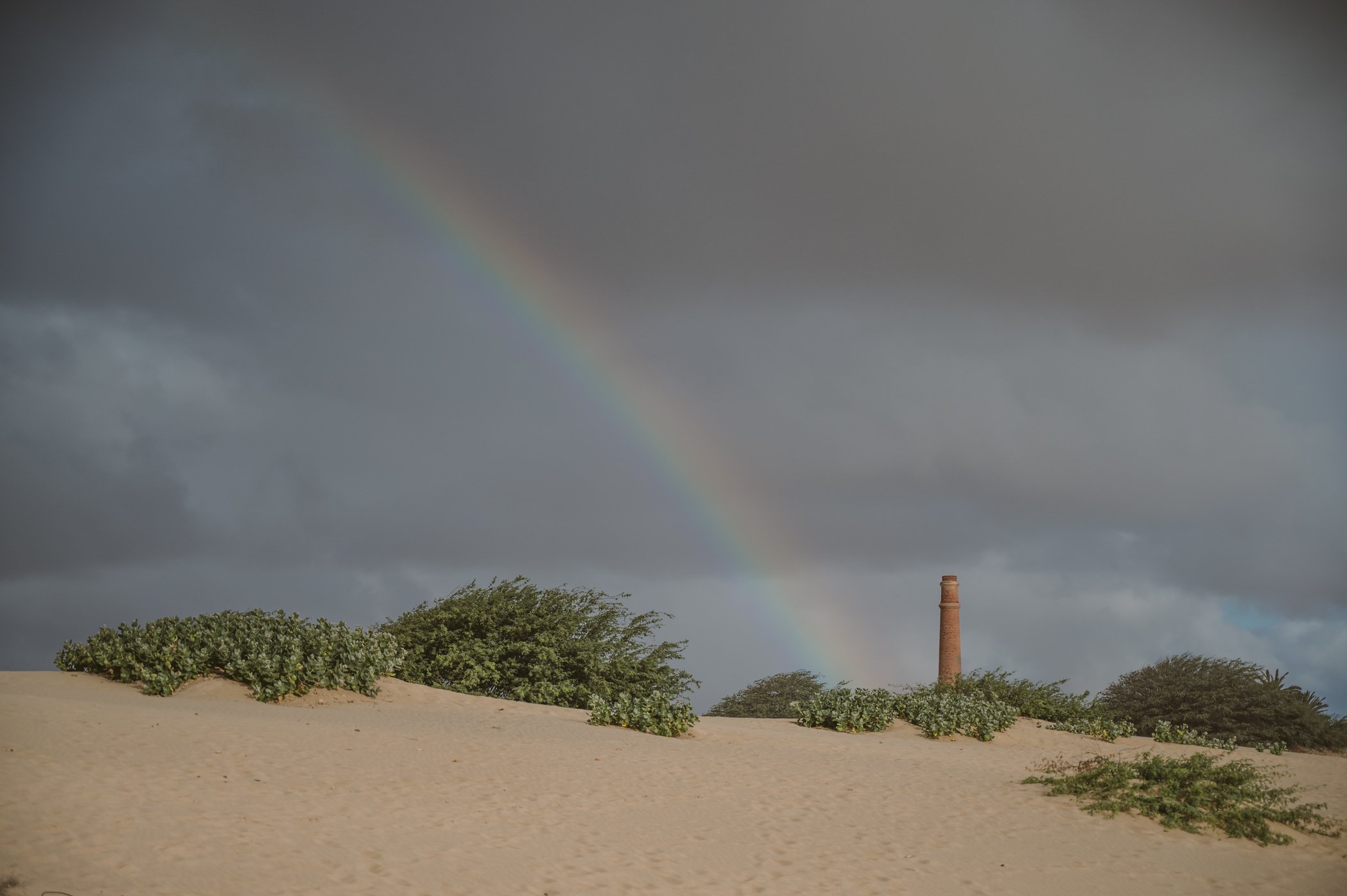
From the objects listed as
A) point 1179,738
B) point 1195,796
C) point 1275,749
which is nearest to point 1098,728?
point 1179,738

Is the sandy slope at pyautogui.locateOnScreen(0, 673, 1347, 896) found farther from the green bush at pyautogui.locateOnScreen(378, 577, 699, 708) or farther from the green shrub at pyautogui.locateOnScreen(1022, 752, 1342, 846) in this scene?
the green bush at pyautogui.locateOnScreen(378, 577, 699, 708)

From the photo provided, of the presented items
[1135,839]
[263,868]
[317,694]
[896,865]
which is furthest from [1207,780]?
[317,694]

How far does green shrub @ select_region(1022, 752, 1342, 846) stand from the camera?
47.6 feet

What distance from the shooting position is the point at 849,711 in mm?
26422

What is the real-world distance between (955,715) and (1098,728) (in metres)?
5.18

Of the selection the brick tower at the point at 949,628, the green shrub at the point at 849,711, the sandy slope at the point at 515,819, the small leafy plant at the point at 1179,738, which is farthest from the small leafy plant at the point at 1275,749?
the brick tower at the point at 949,628

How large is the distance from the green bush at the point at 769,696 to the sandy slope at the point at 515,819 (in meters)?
27.6

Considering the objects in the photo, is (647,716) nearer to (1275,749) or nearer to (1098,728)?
(1098,728)

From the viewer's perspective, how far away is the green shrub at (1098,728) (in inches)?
1114

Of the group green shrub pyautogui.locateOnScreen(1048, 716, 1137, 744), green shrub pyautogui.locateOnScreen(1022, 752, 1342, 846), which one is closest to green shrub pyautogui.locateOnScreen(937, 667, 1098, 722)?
green shrub pyautogui.locateOnScreen(1048, 716, 1137, 744)

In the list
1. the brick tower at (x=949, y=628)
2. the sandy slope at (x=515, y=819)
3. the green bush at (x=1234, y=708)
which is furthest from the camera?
the brick tower at (x=949, y=628)

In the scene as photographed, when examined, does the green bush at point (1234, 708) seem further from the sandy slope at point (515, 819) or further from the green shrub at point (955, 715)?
the sandy slope at point (515, 819)

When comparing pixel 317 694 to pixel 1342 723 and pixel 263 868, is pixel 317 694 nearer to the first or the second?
pixel 263 868

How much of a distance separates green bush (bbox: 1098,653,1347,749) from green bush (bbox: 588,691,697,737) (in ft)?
78.8
